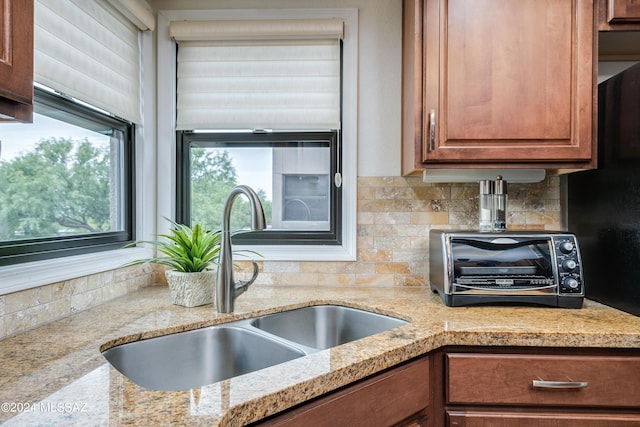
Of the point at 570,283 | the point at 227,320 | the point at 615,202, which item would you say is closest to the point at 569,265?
the point at 570,283

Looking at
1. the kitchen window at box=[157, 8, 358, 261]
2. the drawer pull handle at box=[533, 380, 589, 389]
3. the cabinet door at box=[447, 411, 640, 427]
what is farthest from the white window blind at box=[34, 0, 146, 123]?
the drawer pull handle at box=[533, 380, 589, 389]

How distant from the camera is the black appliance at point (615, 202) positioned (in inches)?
50.5

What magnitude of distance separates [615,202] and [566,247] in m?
0.24

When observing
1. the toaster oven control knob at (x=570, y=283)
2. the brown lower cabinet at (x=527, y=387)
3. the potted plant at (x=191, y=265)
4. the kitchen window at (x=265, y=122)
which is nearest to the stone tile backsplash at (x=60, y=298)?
the potted plant at (x=191, y=265)

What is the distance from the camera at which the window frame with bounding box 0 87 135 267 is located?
1.19m

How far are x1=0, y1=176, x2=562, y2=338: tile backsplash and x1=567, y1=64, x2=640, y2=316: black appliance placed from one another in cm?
22

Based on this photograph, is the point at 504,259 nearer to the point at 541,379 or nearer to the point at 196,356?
the point at 541,379

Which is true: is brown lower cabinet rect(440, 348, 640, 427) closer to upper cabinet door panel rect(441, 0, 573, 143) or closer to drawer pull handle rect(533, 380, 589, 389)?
drawer pull handle rect(533, 380, 589, 389)

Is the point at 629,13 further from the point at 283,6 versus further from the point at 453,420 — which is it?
the point at 453,420

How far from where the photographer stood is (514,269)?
4.48ft

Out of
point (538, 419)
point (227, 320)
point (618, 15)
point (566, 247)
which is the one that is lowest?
point (538, 419)

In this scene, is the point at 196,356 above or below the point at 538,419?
above

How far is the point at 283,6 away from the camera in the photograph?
179 centimetres

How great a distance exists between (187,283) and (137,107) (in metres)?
0.86
